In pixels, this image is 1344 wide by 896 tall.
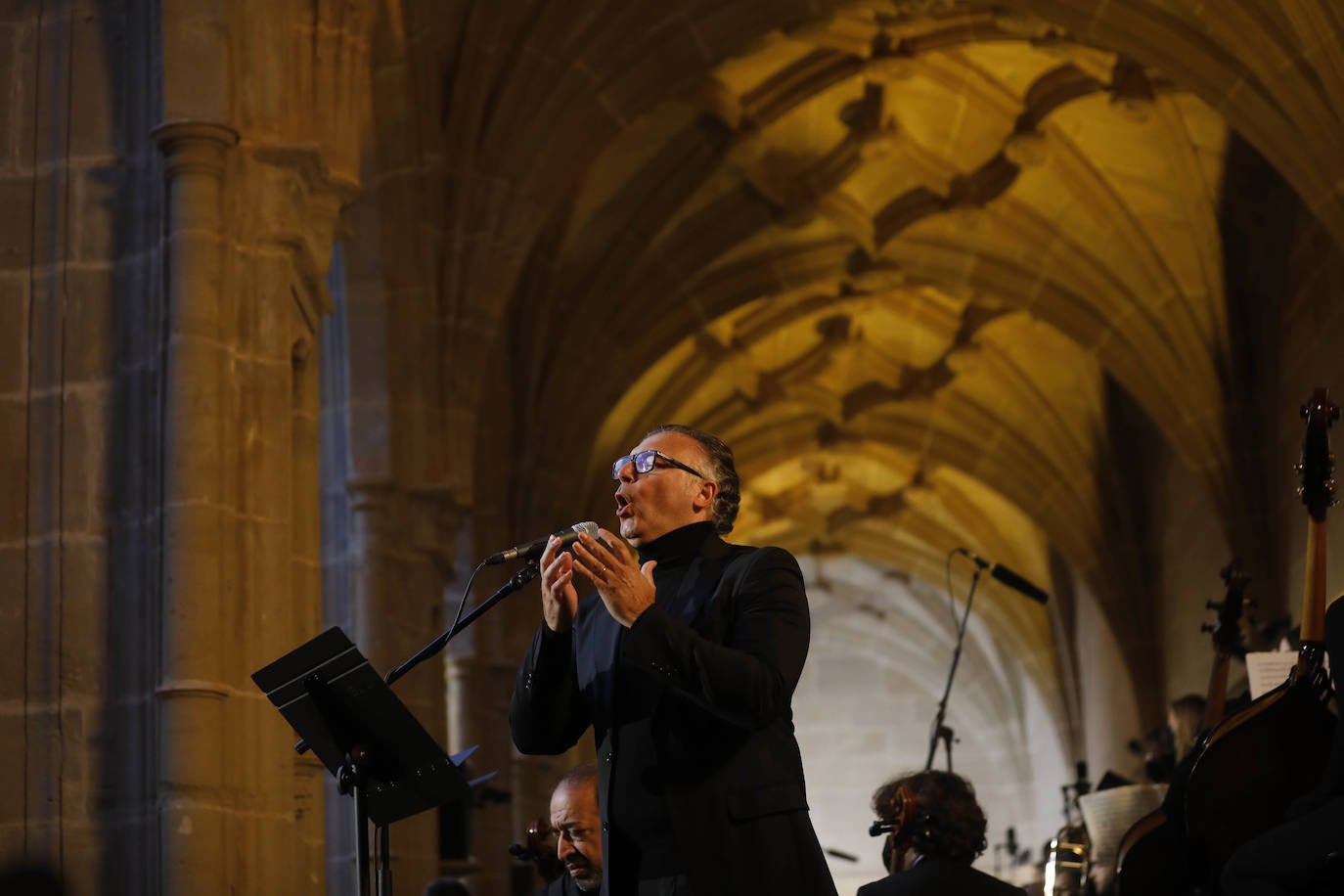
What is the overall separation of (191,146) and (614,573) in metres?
3.29

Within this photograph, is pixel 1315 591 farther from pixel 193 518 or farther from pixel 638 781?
pixel 193 518

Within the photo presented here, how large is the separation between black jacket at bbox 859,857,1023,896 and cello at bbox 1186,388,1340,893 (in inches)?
17.9

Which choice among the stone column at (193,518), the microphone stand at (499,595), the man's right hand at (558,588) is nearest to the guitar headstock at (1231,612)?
the microphone stand at (499,595)

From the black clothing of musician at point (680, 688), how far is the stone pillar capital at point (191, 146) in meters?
2.87

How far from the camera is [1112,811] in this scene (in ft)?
19.5

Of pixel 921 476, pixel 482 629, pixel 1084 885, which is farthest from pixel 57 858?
pixel 921 476

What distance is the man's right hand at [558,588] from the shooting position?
304 cm

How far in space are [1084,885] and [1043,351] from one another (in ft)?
35.2

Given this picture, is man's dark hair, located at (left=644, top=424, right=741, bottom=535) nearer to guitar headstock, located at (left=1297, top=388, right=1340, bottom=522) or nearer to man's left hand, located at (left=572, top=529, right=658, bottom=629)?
man's left hand, located at (left=572, top=529, right=658, bottom=629)

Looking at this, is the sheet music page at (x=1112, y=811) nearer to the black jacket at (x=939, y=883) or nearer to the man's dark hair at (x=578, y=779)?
the black jacket at (x=939, y=883)

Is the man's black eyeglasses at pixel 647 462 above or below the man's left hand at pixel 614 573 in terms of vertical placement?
above

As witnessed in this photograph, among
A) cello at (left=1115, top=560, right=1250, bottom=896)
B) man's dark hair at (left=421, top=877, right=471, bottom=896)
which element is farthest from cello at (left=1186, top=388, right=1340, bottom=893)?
man's dark hair at (left=421, top=877, right=471, bottom=896)

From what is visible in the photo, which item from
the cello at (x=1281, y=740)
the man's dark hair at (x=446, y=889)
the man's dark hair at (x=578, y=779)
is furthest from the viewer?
the man's dark hair at (x=446, y=889)

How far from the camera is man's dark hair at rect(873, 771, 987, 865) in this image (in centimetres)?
410
